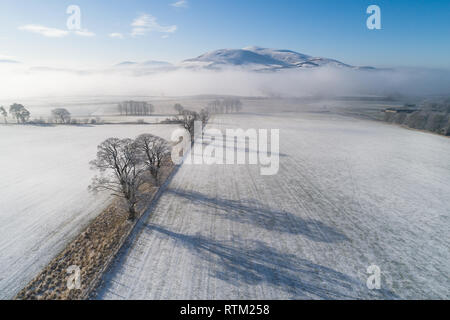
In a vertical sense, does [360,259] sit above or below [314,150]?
below

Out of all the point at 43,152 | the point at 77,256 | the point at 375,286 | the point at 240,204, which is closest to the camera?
the point at 375,286

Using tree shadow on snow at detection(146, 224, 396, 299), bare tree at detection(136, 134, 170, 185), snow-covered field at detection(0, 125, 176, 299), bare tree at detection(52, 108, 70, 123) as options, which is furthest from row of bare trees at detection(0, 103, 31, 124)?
tree shadow on snow at detection(146, 224, 396, 299)

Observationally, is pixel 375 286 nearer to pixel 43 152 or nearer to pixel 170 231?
pixel 170 231

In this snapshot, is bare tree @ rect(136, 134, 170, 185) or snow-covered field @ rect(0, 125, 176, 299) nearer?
snow-covered field @ rect(0, 125, 176, 299)

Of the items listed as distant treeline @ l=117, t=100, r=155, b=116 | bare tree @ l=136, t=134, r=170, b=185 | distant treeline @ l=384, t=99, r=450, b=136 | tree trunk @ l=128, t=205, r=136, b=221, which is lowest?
tree trunk @ l=128, t=205, r=136, b=221

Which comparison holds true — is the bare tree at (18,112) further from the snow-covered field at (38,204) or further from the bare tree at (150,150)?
the bare tree at (150,150)

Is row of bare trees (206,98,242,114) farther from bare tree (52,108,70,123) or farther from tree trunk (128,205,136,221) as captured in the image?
tree trunk (128,205,136,221)
